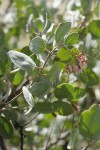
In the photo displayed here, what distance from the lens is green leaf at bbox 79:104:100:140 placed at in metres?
0.72

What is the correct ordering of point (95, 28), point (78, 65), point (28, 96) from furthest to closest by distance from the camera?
point (95, 28) → point (78, 65) → point (28, 96)

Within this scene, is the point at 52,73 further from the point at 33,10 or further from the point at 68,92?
the point at 33,10

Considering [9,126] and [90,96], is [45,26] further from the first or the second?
[90,96]

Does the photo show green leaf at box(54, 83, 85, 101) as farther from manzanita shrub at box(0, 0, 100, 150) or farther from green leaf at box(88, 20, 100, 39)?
green leaf at box(88, 20, 100, 39)

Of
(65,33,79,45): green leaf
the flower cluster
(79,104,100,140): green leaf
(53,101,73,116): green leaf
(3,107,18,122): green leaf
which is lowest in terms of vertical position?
(79,104,100,140): green leaf

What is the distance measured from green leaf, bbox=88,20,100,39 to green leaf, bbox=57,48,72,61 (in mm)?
178

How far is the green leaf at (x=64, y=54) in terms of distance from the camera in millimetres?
729

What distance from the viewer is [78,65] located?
788 millimetres

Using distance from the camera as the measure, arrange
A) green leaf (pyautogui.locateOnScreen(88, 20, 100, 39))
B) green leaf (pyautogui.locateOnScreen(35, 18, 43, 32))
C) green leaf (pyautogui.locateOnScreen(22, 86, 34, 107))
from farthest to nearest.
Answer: green leaf (pyautogui.locateOnScreen(88, 20, 100, 39)) → green leaf (pyautogui.locateOnScreen(35, 18, 43, 32)) → green leaf (pyautogui.locateOnScreen(22, 86, 34, 107))

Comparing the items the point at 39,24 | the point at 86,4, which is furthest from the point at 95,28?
the point at 39,24

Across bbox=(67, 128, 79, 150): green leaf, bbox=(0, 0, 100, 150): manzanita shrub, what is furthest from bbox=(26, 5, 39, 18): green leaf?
bbox=(67, 128, 79, 150): green leaf

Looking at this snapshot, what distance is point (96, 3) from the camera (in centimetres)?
105

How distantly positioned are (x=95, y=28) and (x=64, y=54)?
0.64 ft

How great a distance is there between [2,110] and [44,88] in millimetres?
102
